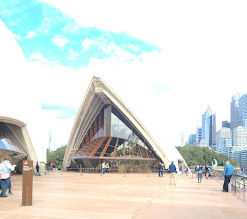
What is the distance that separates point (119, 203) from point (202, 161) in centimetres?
7308

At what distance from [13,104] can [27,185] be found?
1627cm

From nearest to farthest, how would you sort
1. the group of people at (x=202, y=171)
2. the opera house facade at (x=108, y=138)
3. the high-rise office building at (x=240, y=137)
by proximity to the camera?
1. the group of people at (x=202, y=171)
2. the opera house facade at (x=108, y=138)
3. the high-rise office building at (x=240, y=137)

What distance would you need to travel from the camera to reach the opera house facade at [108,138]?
34719 mm

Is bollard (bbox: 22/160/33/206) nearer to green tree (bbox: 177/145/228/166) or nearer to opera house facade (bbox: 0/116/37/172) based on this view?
opera house facade (bbox: 0/116/37/172)

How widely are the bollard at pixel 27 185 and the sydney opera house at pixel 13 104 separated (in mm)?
14568

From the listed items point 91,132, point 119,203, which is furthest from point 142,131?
point 119,203

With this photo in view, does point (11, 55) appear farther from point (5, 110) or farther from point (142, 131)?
point (142, 131)

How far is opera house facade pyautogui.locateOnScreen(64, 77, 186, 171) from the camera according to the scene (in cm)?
3472

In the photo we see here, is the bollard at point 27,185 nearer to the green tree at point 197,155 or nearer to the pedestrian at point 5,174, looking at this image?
the pedestrian at point 5,174

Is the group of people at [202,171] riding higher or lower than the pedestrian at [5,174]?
lower

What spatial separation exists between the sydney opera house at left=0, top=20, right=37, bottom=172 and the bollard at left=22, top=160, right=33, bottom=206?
14568 millimetres

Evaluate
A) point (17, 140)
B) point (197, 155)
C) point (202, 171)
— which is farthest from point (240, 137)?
point (17, 140)

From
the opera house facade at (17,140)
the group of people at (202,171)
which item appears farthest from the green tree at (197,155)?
the opera house facade at (17,140)

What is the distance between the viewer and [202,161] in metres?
77.9
